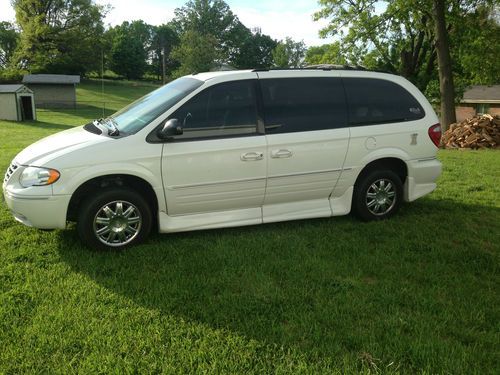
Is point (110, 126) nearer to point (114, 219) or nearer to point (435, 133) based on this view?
point (114, 219)

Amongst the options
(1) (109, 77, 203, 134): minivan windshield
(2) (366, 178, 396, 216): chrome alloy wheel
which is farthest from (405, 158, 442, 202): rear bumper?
(1) (109, 77, 203, 134): minivan windshield

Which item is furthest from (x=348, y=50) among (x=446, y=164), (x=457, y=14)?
(x=446, y=164)

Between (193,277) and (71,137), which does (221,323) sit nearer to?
(193,277)

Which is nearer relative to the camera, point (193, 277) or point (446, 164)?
point (193, 277)

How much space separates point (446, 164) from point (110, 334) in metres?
8.83

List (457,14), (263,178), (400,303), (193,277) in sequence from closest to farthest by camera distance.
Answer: (400,303) → (193,277) → (263,178) → (457,14)

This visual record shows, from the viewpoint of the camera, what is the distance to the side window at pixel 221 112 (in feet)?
15.9

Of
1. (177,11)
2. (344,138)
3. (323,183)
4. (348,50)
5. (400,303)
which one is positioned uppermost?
(177,11)

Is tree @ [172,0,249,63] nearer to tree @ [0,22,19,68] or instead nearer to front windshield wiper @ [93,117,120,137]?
tree @ [0,22,19,68]

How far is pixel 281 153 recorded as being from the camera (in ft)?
16.6

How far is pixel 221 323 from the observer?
3.33 m

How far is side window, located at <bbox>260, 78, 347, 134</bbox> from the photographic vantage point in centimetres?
513

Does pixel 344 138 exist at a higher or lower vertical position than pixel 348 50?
lower

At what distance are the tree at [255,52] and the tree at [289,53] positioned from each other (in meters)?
4.19
